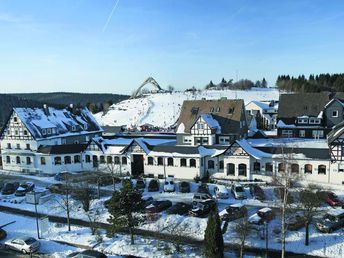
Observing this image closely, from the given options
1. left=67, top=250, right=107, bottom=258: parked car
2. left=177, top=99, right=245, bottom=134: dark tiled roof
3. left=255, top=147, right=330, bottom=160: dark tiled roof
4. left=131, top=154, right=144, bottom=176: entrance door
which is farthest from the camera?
left=177, top=99, right=245, bottom=134: dark tiled roof

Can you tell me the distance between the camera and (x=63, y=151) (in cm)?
5481

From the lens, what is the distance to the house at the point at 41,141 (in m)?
55.1

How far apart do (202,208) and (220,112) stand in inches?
912

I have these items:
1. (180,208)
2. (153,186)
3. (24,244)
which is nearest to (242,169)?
(153,186)

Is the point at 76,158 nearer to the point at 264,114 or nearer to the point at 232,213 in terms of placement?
the point at 232,213

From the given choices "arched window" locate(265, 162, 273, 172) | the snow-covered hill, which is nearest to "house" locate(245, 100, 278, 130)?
the snow-covered hill

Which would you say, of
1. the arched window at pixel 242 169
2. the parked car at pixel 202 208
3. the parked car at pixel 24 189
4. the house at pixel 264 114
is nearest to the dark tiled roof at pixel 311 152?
the arched window at pixel 242 169

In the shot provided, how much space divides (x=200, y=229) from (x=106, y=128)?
205 ft

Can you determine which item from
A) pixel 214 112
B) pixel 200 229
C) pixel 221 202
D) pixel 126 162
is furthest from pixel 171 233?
pixel 214 112

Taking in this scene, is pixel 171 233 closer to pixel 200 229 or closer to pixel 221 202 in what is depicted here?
pixel 200 229

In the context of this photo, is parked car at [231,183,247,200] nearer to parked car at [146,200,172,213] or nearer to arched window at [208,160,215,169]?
arched window at [208,160,215,169]

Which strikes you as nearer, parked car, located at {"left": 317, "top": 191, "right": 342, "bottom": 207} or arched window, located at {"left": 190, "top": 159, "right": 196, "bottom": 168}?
parked car, located at {"left": 317, "top": 191, "right": 342, "bottom": 207}

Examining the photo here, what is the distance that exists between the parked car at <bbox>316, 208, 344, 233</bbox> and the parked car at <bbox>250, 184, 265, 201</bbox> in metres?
8.26

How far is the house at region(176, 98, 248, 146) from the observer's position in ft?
168
